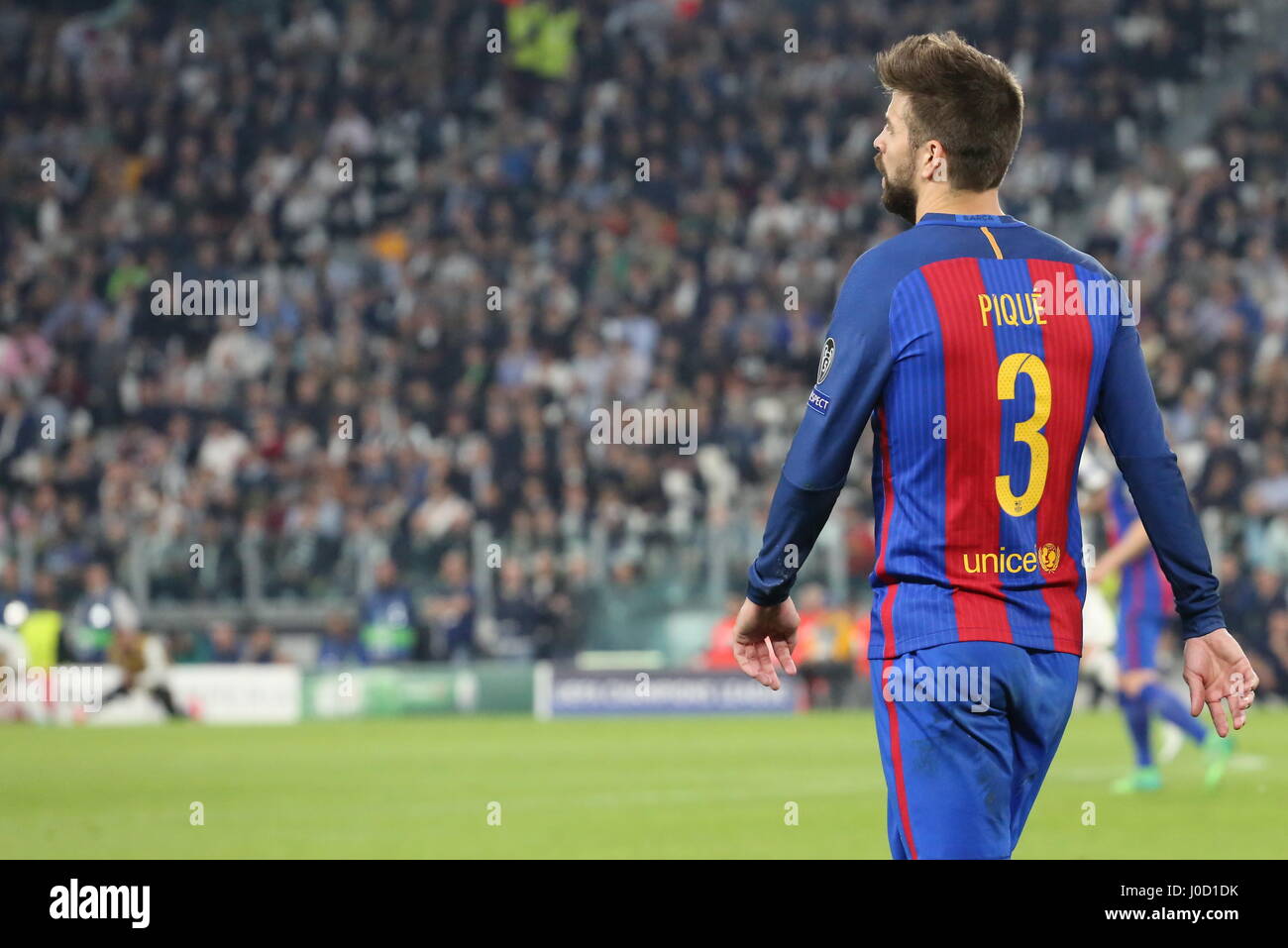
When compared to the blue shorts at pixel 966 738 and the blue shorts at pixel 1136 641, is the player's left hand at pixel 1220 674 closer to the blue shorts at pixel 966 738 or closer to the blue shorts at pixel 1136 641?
the blue shorts at pixel 966 738

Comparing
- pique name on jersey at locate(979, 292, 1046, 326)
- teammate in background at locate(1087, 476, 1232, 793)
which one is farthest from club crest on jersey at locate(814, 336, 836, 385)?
teammate in background at locate(1087, 476, 1232, 793)

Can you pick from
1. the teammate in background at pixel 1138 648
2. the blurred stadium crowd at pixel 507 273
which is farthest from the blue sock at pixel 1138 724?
the blurred stadium crowd at pixel 507 273

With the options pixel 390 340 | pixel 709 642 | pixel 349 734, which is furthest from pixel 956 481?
pixel 390 340

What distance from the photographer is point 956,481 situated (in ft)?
13.2

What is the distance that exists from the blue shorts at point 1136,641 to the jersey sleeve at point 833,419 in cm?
829

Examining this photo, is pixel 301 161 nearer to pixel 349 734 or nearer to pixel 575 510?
pixel 575 510

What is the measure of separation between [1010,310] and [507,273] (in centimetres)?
2081

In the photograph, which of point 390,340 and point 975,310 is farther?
point 390,340

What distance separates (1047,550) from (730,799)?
797 cm

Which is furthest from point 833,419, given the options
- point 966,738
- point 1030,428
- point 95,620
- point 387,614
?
point 95,620

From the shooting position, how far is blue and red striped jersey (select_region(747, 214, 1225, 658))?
4.00 metres

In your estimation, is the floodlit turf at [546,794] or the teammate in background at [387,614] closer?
the floodlit turf at [546,794]

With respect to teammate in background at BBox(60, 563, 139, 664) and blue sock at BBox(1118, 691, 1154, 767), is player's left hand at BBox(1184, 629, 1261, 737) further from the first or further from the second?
teammate in background at BBox(60, 563, 139, 664)

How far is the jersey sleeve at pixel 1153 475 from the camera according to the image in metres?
4.14
